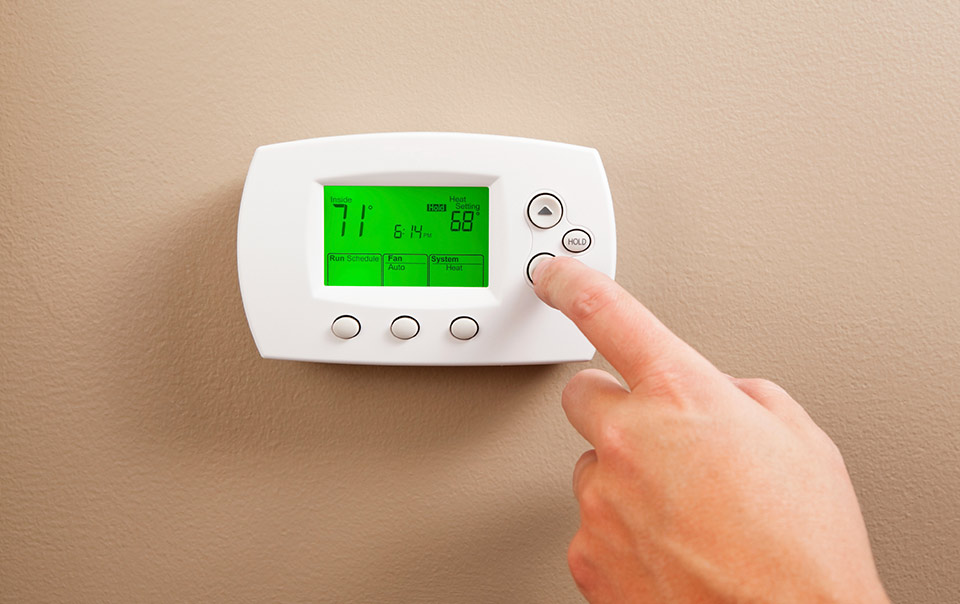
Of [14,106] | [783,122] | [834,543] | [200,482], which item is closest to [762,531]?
[834,543]

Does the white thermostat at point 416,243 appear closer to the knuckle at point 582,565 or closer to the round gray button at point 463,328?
the round gray button at point 463,328

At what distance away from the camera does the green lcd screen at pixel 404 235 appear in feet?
1.69

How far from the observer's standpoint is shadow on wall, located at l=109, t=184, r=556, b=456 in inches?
22.2

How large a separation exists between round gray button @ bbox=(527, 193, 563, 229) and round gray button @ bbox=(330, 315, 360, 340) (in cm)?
17

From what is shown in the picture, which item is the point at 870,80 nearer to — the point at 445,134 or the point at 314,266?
the point at 445,134

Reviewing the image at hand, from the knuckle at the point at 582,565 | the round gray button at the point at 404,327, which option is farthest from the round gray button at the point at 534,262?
the knuckle at the point at 582,565

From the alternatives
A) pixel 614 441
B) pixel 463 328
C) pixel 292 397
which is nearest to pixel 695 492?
pixel 614 441

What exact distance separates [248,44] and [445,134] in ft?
0.69

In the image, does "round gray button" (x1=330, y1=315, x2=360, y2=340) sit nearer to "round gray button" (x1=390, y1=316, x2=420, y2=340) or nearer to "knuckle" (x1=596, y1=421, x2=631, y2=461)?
"round gray button" (x1=390, y1=316, x2=420, y2=340)

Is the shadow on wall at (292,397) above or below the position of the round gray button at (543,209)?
below

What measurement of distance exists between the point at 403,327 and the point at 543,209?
6.1 inches

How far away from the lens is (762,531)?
0.38 metres

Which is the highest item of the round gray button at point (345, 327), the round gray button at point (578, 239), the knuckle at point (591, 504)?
the round gray button at point (578, 239)

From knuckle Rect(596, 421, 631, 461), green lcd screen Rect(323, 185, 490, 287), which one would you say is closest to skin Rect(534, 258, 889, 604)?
knuckle Rect(596, 421, 631, 461)
